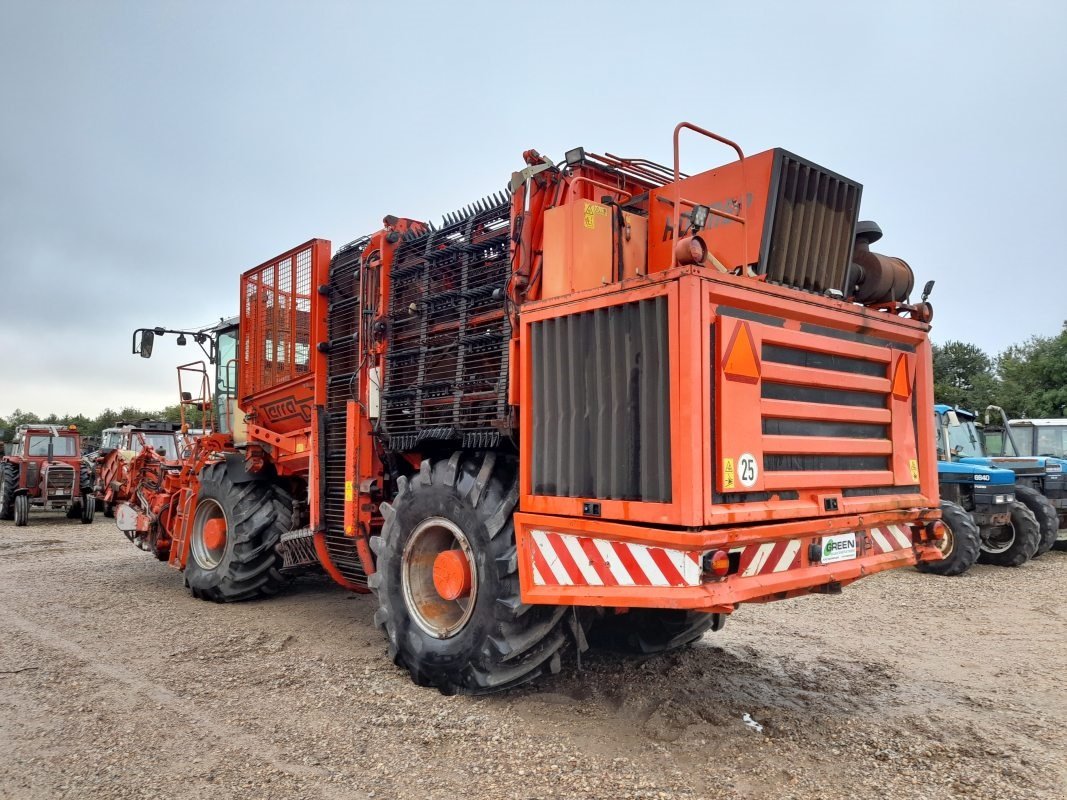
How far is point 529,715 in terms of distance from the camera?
431 centimetres

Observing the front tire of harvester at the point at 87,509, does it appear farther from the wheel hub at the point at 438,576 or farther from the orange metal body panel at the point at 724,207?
the orange metal body panel at the point at 724,207

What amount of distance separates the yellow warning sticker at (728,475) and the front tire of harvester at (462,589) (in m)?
1.31

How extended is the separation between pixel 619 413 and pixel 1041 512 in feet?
34.4

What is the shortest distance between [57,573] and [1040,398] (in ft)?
109

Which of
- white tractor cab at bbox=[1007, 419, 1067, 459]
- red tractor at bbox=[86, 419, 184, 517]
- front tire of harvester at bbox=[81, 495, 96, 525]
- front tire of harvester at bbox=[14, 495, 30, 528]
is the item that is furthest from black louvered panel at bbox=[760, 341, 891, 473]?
front tire of harvester at bbox=[14, 495, 30, 528]

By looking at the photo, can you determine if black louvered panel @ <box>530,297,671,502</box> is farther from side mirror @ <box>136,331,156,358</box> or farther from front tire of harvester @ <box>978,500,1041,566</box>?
front tire of harvester @ <box>978,500,1041,566</box>

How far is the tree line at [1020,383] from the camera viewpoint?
30.2m

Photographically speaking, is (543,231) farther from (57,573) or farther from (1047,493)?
(1047,493)

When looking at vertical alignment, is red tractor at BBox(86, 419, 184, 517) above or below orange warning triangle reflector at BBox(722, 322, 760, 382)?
below

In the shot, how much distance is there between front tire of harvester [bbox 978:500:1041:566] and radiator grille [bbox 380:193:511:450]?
9.17m

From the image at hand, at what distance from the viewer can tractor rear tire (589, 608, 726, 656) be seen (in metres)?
5.20

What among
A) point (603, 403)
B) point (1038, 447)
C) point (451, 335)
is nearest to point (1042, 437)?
point (1038, 447)

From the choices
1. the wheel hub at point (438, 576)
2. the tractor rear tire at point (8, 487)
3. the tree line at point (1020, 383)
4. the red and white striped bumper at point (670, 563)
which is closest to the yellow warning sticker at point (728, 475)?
the red and white striped bumper at point (670, 563)

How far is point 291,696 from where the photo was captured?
15.3ft
